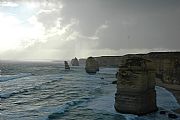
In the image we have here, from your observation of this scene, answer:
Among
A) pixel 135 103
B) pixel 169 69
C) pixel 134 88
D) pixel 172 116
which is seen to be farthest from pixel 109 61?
pixel 172 116

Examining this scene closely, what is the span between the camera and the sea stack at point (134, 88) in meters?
24.2

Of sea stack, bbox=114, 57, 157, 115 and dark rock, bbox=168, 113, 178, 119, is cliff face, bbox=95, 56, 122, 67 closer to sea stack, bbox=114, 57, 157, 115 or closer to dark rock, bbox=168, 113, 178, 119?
sea stack, bbox=114, 57, 157, 115

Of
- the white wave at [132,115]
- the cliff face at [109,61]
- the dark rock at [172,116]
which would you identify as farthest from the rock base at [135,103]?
the cliff face at [109,61]

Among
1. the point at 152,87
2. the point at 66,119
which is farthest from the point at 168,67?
the point at 66,119

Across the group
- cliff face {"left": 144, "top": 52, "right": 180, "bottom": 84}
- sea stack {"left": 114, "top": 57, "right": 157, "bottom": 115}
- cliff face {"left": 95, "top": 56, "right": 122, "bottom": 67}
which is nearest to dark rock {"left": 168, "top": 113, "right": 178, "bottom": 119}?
sea stack {"left": 114, "top": 57, "right": 157, "bottom": 115}

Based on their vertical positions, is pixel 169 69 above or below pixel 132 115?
above

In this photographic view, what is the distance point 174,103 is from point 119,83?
32.7ft

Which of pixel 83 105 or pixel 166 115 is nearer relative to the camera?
pixel 166 115

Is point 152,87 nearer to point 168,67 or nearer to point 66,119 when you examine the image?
point 66,119

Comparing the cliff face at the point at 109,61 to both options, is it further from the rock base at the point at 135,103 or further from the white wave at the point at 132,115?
the rock base at the point at 135,103

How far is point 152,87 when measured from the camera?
26828 millimetres

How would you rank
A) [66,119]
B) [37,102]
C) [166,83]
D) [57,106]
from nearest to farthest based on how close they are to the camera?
1. [66,119]
2. [57,106]
3. [37,102]
4. [166,83]

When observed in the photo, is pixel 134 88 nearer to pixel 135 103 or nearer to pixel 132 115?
pixel 135 103

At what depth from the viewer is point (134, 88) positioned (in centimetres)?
2444
